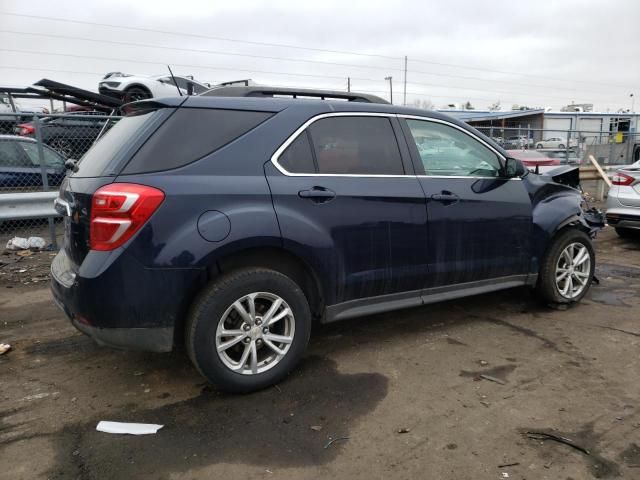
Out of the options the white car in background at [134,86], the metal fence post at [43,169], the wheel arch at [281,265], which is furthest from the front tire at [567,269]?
the white car in background at [134,86]

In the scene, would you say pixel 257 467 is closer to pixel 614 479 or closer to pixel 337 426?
pixel 337 426

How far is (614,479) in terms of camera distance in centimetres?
242

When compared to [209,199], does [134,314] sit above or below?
below

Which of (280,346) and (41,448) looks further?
(280,346)

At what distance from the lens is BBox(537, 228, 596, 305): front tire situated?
15.2 feet

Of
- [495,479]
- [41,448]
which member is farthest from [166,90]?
[495,479]

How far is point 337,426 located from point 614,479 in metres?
1.37

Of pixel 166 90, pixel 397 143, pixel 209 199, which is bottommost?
pixel 209 199

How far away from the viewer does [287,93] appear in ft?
12.4

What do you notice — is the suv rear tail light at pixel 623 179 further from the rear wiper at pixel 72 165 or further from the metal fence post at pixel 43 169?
the metal fence post at pixel 43 169

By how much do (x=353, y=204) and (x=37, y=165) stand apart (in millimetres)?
6434

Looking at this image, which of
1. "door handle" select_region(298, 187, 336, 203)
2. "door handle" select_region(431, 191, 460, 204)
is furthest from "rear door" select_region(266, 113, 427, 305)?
"door handle" select_region(431, 191, 460, 204)

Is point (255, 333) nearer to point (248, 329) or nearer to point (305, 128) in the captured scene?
point (248, 329)

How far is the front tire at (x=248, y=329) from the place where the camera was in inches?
117
